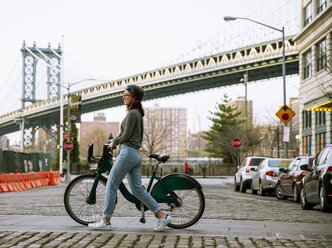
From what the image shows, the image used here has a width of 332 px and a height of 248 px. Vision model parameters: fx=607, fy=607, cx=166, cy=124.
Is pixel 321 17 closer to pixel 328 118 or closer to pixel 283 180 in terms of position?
pixel 328 118

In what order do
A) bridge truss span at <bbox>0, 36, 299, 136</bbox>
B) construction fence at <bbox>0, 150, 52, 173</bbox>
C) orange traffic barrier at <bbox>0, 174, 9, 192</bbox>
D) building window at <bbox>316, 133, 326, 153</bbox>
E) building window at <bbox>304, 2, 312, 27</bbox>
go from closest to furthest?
orange traffic barrier at <bbox>0, 174, 9, 192</bbox> < construction fence at <bbox>0, 150, 52, 173</bbox> < building window at <bbox>316, 133, 326, 153</bbox> < building window at <bbox>304, 2, 312, 27</bbox> < bridge truss span at <bbox>0, 36, 299, 136</bbox>

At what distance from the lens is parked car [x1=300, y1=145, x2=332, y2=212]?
37.6ft

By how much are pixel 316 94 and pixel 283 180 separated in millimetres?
17816

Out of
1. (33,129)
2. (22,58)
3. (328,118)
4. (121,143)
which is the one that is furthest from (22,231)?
(22,58)

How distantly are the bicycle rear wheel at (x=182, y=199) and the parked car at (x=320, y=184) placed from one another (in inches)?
192

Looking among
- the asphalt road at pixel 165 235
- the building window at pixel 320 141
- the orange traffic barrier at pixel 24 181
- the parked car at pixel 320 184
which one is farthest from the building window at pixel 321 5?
the asphalt road at pixel 165 235

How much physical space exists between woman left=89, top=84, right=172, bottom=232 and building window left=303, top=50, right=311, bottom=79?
30.6m

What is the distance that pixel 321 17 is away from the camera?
32.0m

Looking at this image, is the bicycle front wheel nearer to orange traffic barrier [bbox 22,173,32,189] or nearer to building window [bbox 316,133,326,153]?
orange traffic barrier [bbox 22,173,32,189]

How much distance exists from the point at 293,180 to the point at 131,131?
31.5 feet

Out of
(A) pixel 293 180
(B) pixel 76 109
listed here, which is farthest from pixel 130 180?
(B) pixel 76 109

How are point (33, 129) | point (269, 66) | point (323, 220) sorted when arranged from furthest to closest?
1. point (33, 129)
2. point (269, 66)
3. point (323, 220)

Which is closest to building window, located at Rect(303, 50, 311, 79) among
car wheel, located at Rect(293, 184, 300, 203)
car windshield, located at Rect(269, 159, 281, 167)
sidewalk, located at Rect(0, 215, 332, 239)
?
car windshield, located at Rect(269, 159, 281, 167)

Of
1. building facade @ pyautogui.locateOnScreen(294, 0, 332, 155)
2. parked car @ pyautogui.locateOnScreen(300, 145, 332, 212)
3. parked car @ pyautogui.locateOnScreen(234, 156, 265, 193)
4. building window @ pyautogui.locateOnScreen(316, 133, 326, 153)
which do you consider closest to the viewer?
parked car @ pyautogui.locateOnScreen(300, 145, 332, 212)
